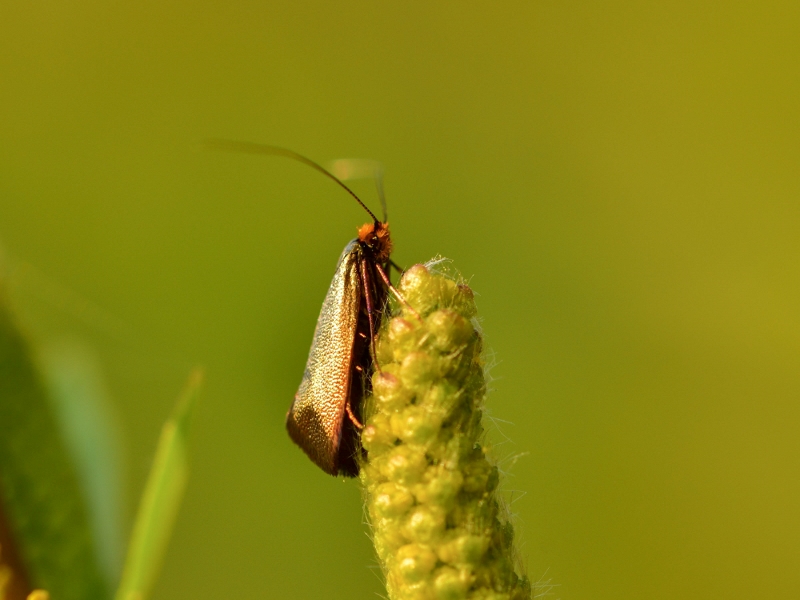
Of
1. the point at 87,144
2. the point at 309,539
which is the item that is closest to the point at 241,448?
the point at 309,539

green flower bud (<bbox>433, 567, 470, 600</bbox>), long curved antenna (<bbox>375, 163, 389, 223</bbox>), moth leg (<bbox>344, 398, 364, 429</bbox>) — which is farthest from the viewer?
long curved antenna (<bbox>375, 163, 389, 223</bbox>)

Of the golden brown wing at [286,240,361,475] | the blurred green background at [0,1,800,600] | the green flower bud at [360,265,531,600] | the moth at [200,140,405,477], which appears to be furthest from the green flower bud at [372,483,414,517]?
the blurred green background at [0,1,800,600]

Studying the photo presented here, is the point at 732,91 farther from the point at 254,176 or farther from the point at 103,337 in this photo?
the point at 103,337

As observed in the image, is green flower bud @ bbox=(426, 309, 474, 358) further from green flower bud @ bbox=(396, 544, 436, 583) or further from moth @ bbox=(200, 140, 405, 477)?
moth @ bbox=(200, 140, 405, 477)

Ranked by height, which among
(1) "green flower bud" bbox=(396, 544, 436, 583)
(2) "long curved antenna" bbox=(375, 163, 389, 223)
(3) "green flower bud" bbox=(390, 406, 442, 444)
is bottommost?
(1) "green flower bud" bbox=(396, 544, 436, 583)

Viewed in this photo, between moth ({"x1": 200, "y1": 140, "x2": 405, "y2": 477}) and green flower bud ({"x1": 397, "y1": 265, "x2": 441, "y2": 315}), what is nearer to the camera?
green flower bud ({"x1": 397, "y1": 265, "x2": 441, "y2": 315})
